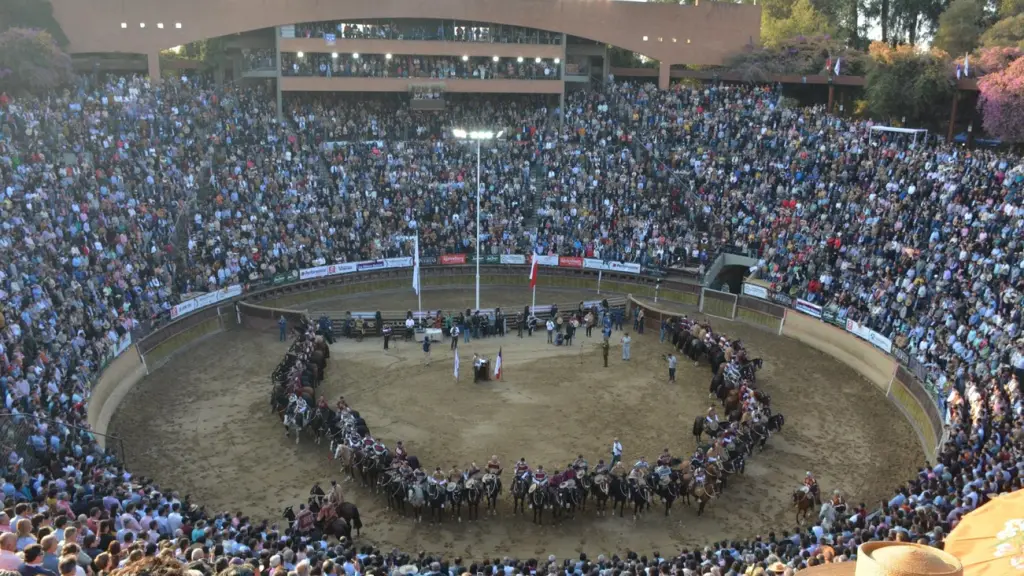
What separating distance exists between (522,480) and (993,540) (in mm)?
12071

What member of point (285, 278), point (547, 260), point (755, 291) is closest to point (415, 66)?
point (547, 260)

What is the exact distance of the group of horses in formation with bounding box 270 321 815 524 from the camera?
20.7 metres

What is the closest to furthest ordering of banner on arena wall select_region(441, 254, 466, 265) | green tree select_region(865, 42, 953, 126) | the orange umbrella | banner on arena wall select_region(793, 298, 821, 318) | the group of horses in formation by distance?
1. the orange umbrella
2. the group of horses in formation
3. banner on arena wall select_region(793, 298, 821, 318)
4. banner on arena wall select_region(441, 254, 466, 265)
5. green tree select_region(865, 42, 953, 126)

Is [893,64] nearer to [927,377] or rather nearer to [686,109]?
[686,109]

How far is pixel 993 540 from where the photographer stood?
10.1 meters

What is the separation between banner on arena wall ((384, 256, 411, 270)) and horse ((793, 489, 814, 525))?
1001 inches

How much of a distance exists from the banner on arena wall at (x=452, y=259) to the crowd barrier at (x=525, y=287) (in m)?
0.23

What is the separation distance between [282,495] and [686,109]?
38.0m

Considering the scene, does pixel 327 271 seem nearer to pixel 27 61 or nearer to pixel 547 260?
pixel 547 260

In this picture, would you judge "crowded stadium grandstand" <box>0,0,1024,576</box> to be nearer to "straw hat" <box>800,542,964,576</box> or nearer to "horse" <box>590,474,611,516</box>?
"straw hat" <box>800,542,964,576</box>

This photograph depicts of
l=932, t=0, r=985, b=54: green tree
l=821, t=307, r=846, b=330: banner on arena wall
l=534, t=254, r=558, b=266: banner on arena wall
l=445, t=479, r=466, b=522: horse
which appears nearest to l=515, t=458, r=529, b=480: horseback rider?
l=445, t=479, r=466, b=522: horse

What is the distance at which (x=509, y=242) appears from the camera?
4412 cm

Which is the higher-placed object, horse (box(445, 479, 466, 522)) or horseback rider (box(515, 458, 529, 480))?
horseback rider (box(515, 458, 529, 480))

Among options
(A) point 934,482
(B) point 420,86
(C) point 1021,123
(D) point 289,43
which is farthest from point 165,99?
(C) point 1021,123
